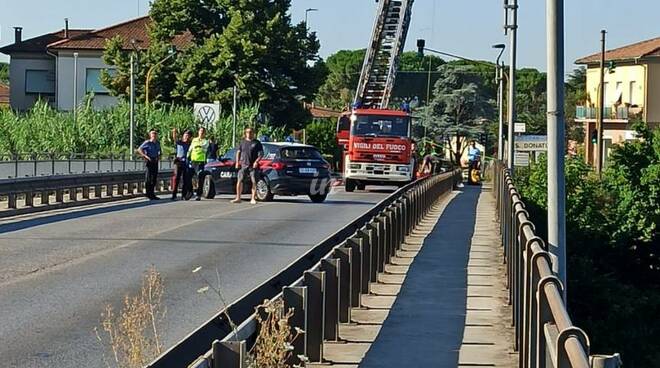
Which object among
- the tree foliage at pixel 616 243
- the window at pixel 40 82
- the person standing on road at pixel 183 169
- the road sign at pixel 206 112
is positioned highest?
the window at pixel 40 82

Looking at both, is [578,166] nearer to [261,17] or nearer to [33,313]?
[33,313]

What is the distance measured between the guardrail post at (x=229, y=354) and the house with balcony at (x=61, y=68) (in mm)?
80390

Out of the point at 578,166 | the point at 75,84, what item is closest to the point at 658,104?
the point at 75,84

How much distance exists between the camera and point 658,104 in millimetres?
80688

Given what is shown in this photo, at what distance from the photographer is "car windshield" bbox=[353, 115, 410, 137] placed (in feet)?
143

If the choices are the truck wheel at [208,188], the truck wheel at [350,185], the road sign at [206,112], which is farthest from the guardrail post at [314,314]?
the road sign at [206,112]

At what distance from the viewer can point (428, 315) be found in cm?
1217

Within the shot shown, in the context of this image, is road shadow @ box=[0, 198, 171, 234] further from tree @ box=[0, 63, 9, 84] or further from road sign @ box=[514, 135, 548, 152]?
tree @ box=[0, 63, 9, 84]

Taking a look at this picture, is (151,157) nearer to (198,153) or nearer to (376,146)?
(198,153)

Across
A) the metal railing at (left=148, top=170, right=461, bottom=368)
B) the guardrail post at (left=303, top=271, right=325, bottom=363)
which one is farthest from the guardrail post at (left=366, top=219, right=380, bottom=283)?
the guardrail post at (left=303, top=271, right=325, bottom=363)

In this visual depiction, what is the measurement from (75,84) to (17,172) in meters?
48.3

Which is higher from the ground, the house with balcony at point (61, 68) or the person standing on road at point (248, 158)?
the house with balcony at point (61, 68)

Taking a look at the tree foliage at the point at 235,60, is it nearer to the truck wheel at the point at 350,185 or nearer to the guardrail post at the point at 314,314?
the truck wheel at the point at 350,185

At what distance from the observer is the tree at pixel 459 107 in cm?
10025
